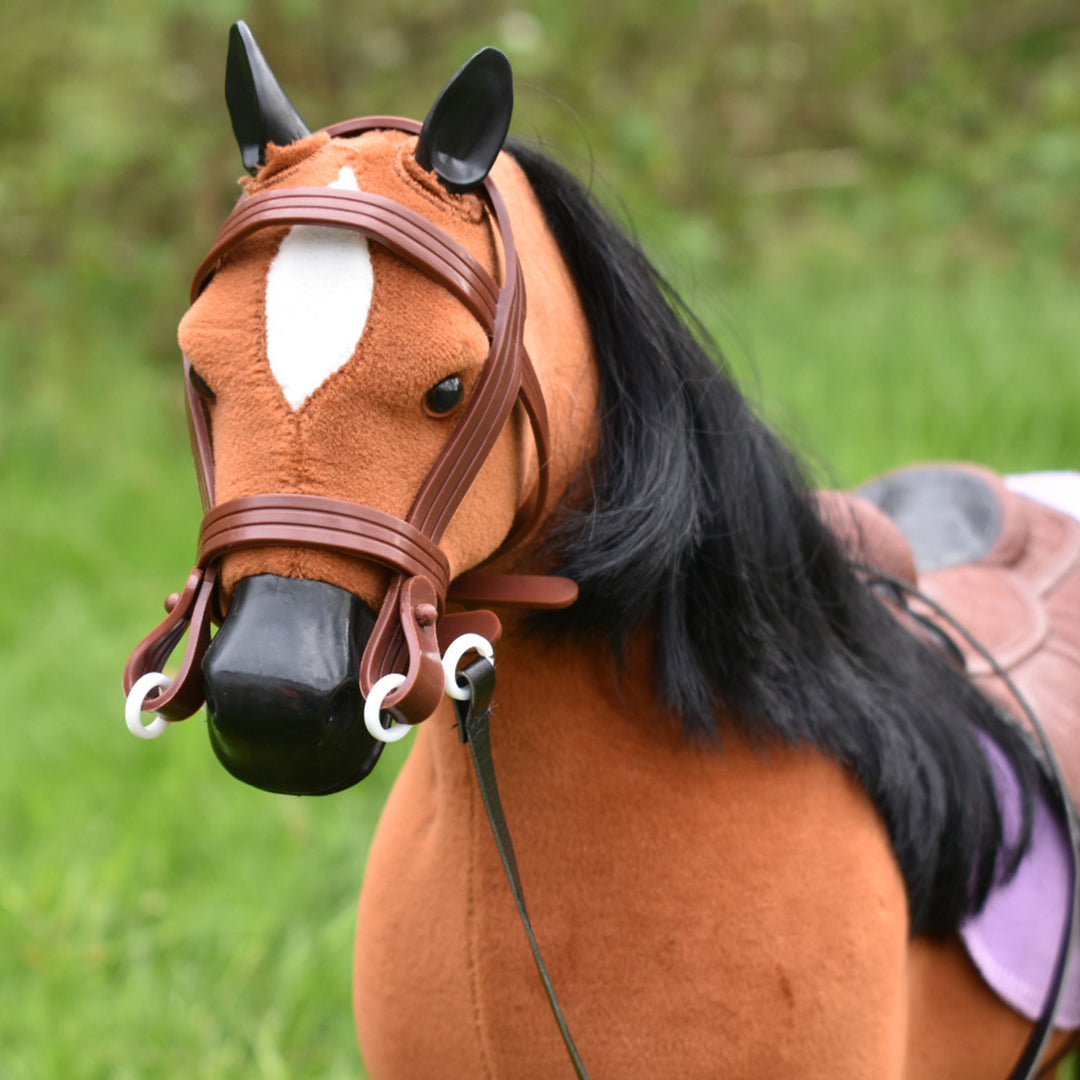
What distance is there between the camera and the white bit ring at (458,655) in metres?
0.84

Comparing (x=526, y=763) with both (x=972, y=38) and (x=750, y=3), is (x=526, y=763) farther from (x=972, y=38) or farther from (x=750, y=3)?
(x=972, y=38)

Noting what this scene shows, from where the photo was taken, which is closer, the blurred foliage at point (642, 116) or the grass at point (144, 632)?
the grass at point (144, 632)

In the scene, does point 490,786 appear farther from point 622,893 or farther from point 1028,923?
point 1028,923

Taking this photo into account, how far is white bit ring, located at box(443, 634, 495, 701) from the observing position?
2.75ft

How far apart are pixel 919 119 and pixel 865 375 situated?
6.14ft

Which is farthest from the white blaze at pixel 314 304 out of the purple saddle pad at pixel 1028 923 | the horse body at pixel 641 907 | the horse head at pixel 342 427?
the purple saddle pad at pixel 1028 923

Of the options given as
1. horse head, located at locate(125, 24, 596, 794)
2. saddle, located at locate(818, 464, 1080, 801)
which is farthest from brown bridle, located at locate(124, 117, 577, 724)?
saddle, located at locate(818, 464, 1080, 801)

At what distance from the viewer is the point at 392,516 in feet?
2.60

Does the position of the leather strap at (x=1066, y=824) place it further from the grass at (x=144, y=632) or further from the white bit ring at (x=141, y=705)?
the white bit ring at (x=141, y=705)

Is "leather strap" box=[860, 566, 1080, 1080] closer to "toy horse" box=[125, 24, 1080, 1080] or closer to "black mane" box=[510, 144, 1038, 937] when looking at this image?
"toy horse" box=[125, 24, 1080, 1080]

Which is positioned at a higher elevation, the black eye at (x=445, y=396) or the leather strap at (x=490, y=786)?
the black eye at (x=445, y=396)

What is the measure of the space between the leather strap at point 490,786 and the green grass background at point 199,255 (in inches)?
50.6

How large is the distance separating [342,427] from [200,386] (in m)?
0.14

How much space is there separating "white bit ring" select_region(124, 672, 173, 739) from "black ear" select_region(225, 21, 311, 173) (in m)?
0.40
